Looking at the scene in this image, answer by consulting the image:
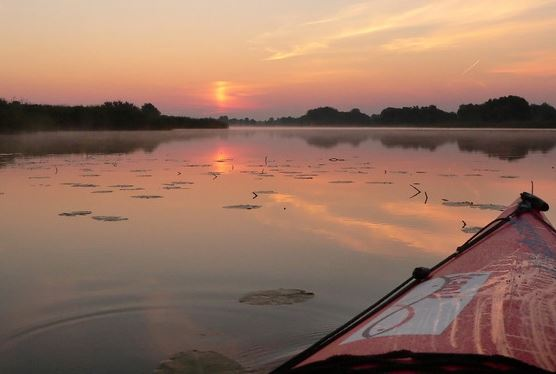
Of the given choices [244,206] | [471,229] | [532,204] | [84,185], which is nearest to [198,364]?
[532,204]

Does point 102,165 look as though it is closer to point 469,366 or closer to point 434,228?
point 434,228

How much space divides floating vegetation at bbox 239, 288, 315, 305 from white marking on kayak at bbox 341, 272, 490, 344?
1155 millimetres

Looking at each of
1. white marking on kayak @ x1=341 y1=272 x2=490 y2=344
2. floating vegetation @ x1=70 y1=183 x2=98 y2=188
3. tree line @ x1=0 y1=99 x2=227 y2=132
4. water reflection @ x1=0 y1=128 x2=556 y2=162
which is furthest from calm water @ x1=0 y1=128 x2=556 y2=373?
tree line @ x1=0 y1=99 x2=227 y2=132

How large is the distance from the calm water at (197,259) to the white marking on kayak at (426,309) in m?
0.83

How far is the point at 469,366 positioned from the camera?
145cm

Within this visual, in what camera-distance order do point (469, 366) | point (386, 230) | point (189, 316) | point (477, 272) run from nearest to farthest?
point (469, 366), point (477, 272), point (189, 316), point (386, 230)

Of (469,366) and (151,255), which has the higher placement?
(469,366)

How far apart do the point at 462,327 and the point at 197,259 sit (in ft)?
10.5

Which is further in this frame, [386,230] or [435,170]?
[435,170]

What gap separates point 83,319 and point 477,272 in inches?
90.9

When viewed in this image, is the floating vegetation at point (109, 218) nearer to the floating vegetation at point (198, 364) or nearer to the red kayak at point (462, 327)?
the floating vegetation at point (198, 364)

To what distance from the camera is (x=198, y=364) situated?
2.63m

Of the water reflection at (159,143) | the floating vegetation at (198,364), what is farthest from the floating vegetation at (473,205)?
the water reflection at (159,143)

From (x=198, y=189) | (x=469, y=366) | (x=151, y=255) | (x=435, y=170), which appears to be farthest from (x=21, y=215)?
(x=435, y=170)
